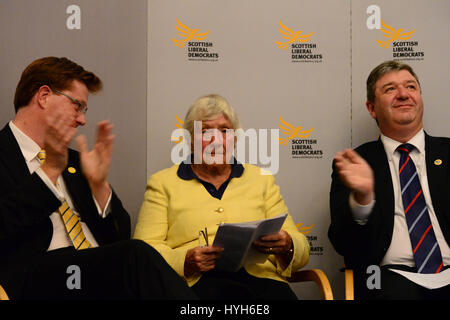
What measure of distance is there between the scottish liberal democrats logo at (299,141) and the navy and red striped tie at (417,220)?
720 millimetres

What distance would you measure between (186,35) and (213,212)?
135 cm

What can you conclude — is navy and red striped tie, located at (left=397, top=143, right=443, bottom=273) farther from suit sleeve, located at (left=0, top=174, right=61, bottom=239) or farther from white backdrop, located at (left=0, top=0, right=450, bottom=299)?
suit sleeve, located at (left=0, top=174, right=61, bottom=239)

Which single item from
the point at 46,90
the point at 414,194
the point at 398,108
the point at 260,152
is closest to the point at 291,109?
the point at 260,152

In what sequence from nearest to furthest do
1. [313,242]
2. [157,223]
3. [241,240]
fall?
[241,240] → [157,223] → [313,242]

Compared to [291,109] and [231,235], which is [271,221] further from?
[291,109]

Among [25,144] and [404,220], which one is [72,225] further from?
[404,220]

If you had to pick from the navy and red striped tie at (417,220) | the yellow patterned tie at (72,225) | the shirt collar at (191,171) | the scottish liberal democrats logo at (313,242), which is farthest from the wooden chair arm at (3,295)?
the scottish liberal democrats logo at (313,242)

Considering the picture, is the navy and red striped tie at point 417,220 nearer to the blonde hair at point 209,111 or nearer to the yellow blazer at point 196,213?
the yellow blazer at point 196,213

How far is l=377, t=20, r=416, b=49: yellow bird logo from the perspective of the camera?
10.2 ft

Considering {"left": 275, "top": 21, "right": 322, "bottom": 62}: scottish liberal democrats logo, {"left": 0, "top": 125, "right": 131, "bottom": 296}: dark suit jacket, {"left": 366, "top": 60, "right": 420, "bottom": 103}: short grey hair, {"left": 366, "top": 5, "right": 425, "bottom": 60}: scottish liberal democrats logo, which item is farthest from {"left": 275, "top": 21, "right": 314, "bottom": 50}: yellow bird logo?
{"left": 0, "top": 125, "right": 131, "bottom": 296}: dark suit jacket

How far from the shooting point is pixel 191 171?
8.14ft

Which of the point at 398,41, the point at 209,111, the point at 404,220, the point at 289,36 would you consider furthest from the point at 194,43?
the point at 404,220

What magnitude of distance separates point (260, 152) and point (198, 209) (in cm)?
86

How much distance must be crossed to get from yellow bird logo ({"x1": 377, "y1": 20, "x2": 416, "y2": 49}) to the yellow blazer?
1.35 meters
